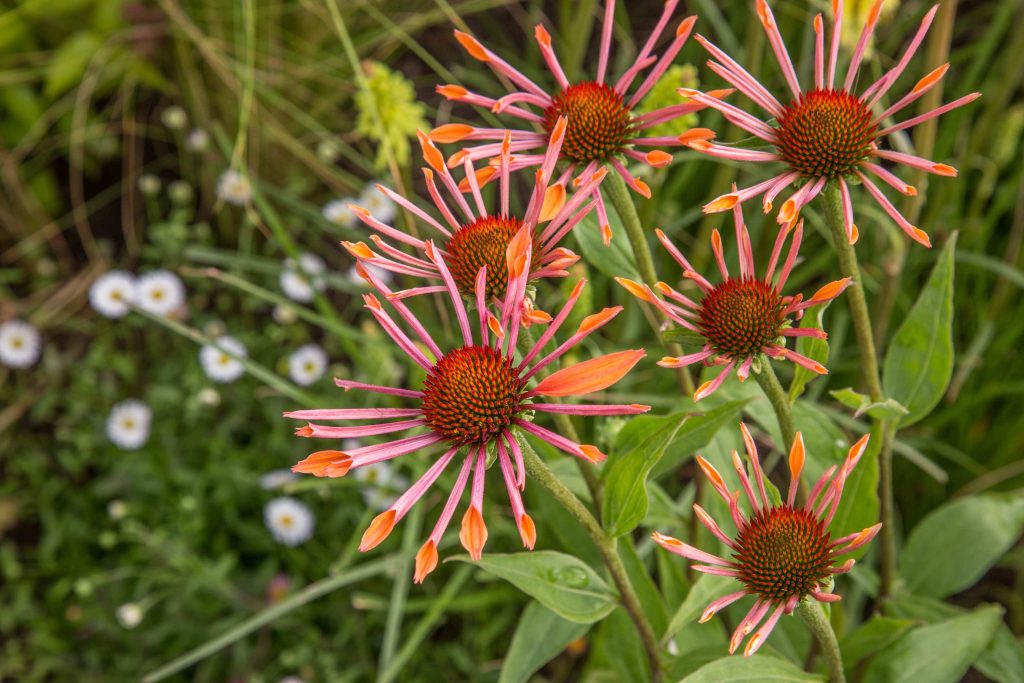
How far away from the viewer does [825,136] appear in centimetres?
81

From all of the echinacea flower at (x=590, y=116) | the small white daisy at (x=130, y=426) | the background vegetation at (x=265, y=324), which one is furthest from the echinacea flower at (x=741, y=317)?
the small white daisy at (x=130, y=426)

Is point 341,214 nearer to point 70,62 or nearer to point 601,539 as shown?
point 70,62

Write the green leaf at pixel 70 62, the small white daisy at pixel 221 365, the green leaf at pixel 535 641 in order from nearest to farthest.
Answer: the green leaf at pixel 535 641 < the small white daisy at pixel 221 365 < the green leaf at pixel 70 62

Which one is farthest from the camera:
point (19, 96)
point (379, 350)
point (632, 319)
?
point (19, 96)

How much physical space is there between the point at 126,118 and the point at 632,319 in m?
1.31

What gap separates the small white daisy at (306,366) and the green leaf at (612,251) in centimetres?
109

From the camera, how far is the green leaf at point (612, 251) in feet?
3.15

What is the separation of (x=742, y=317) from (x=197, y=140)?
176cm

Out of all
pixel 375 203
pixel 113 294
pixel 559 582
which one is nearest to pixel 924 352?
pixel 559 582

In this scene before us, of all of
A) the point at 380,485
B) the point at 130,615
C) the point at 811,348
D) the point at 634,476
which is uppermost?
the point at 811,348

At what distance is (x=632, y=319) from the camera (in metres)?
1.86

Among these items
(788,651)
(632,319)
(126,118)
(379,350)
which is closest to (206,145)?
(126,118)

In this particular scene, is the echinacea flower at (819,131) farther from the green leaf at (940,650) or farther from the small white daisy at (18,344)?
the small white daisy at (18,344)

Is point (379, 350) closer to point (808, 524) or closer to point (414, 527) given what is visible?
point (414, 527)
